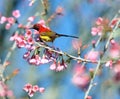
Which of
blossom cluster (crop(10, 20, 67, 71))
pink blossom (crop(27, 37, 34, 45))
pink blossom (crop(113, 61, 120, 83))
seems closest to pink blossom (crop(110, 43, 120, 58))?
pink blossom (crop(113, 61, 120, 83))

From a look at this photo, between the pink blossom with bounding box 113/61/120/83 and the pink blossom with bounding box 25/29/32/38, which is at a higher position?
the pink blossom with bounding box 25/29/32/38

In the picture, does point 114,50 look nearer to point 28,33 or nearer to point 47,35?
point 47,35

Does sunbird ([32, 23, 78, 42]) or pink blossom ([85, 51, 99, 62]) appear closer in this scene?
sunbird ([32, 23, 78, 42])

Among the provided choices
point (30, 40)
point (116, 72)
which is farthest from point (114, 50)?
point (30, 40)

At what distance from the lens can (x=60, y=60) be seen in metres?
3.34

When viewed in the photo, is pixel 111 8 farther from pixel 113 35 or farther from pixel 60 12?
pixel 113 35

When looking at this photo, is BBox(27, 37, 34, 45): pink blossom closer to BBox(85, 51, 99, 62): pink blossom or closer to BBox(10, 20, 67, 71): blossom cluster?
BBox(10, 20, 67, 71): blossom cluster

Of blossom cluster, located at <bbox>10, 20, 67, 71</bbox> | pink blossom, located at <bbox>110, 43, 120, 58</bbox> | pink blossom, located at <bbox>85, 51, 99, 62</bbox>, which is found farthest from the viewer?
pink blossom, located at <bbox>85, 51, 99, 62</bbox>

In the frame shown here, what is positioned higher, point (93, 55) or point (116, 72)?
point (93, 55)

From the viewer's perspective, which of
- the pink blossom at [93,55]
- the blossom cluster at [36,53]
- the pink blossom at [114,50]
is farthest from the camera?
the pink blossom at [93,55]

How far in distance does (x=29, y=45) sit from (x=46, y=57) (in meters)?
0.14

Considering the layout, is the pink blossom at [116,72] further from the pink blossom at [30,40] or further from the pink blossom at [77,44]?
the pink blossom at [30,40]

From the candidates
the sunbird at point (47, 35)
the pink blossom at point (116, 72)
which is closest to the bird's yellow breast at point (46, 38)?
the sunbird at point (47, 35)

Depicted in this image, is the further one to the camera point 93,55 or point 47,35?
point 93,55
